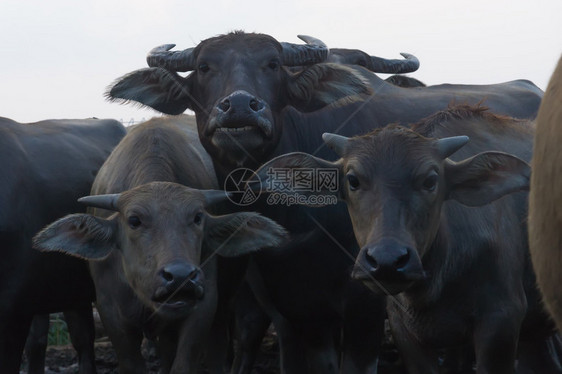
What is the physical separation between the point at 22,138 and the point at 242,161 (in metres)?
2.74

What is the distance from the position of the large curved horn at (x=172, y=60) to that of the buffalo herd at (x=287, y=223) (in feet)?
0.04

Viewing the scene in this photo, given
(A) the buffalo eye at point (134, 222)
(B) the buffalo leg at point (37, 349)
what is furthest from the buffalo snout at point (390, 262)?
(B) the buffalo leg at point (37, 349)

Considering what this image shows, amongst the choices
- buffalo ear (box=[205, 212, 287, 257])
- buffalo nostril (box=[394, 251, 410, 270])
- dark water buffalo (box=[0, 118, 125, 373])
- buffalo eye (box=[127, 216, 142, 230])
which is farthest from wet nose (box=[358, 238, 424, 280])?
dark water buffalo (box=[0, 118, 125, 373])

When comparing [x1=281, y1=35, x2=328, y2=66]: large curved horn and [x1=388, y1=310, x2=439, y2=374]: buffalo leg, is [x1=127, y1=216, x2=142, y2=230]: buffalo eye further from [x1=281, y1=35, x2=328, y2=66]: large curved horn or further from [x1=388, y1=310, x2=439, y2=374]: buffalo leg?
[x1=388, y1=310, x2=439, y2=374]: buffalo leg

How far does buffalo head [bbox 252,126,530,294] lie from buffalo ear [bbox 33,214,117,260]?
4.21ft

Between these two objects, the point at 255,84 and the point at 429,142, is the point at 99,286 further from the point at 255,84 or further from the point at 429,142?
the point at 429,142

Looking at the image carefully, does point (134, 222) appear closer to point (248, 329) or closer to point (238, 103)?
point (238, 103)

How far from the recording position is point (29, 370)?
27.8 ft

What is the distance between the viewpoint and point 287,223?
21.5ft

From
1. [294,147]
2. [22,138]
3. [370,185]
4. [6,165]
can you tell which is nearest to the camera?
[370,185]

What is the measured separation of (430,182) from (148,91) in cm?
262

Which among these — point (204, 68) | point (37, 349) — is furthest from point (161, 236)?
point (37, 349)

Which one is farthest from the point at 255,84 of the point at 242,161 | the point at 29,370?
the point at 29,370

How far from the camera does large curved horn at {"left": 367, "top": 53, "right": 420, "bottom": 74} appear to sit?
10148mm
